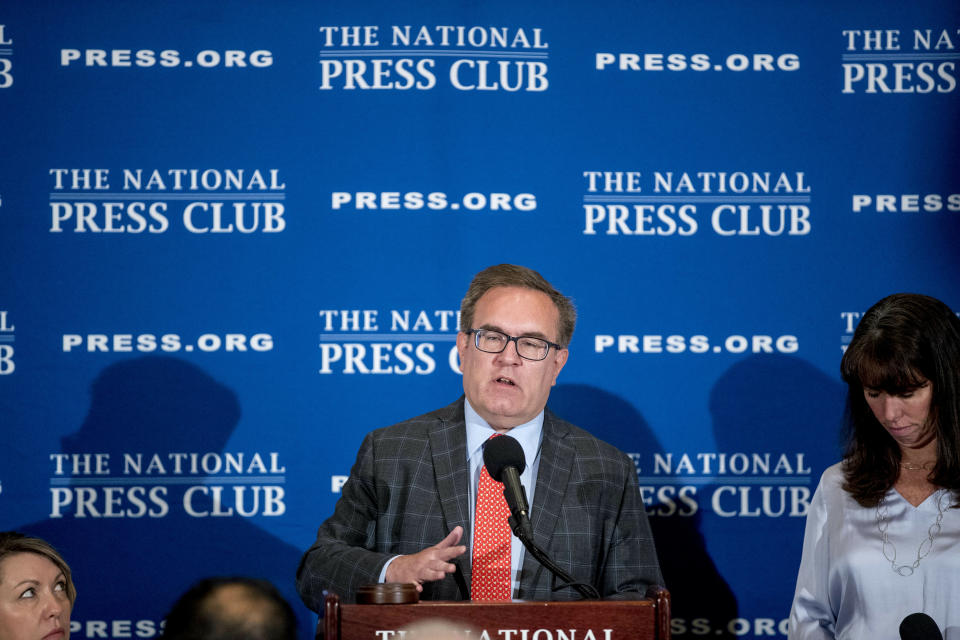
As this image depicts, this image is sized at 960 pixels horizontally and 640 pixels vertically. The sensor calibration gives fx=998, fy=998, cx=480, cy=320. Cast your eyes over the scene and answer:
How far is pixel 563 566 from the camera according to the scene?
2.46 meters

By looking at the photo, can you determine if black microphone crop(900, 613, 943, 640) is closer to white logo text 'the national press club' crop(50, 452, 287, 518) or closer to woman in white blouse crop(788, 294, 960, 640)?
woman in white blouse crop(788, 294, 960, 640)

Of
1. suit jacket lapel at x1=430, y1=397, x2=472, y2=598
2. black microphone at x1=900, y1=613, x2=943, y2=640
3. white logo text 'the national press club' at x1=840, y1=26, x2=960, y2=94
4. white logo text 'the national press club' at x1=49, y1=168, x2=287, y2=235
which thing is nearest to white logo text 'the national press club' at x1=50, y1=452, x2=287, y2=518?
white logo text 'the national press club' at x1=49, y1=168, x2=287, y2=235

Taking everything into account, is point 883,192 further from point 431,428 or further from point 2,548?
point 2,548

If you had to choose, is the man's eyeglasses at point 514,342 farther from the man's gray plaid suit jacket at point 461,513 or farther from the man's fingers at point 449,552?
the man's fingers at point 449,552

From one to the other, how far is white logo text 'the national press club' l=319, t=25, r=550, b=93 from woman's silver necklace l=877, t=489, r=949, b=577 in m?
1.76

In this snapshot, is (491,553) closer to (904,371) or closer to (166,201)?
(904,371)

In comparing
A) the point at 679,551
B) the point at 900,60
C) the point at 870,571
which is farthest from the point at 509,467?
the point at 900,60

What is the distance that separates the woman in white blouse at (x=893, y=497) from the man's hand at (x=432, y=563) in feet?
3.27

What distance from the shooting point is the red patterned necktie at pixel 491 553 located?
245 centimetres

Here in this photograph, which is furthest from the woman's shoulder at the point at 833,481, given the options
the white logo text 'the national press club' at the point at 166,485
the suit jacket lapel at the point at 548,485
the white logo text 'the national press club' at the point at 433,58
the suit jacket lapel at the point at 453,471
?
the white logo text 'the national press club' at the point at 166,485

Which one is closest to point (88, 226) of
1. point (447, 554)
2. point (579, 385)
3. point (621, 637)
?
point (579, 385)

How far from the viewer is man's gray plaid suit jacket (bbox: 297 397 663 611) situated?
8.05ft

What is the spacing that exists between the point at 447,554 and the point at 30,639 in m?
1.21

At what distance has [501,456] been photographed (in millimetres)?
2055
